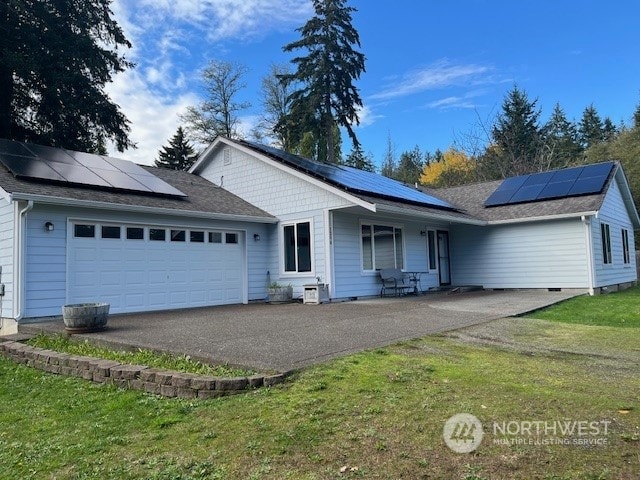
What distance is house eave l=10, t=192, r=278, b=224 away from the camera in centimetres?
910

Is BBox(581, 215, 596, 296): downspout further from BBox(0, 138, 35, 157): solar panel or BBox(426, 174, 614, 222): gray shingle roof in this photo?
BBox(0, 138, 35, 157): solar panel

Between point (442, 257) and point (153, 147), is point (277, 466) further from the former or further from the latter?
point (153, 147)

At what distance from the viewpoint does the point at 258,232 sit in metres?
13.9

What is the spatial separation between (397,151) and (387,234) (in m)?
27.7

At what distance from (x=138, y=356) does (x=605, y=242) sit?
605 inches

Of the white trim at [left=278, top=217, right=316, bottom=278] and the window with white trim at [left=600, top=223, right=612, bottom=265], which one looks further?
the window with white trim at [left=600, top=223, right=612, bottom=265]

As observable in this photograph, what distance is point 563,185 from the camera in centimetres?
1584

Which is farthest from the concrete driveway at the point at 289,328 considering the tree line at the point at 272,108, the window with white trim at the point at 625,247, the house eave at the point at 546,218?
the tree line at the point at 272,108

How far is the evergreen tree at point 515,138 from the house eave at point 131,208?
78.4ft

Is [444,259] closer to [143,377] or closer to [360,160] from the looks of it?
[143,377]

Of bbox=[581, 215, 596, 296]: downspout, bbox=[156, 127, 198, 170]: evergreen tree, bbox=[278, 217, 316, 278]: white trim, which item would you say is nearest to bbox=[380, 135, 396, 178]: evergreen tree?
bbox=[156, 127, 198, 170]: evergreen tree

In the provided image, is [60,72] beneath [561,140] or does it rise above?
beneath

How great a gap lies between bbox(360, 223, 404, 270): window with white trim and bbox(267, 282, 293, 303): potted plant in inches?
89.6

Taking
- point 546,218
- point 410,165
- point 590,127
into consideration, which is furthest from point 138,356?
point 590,127
